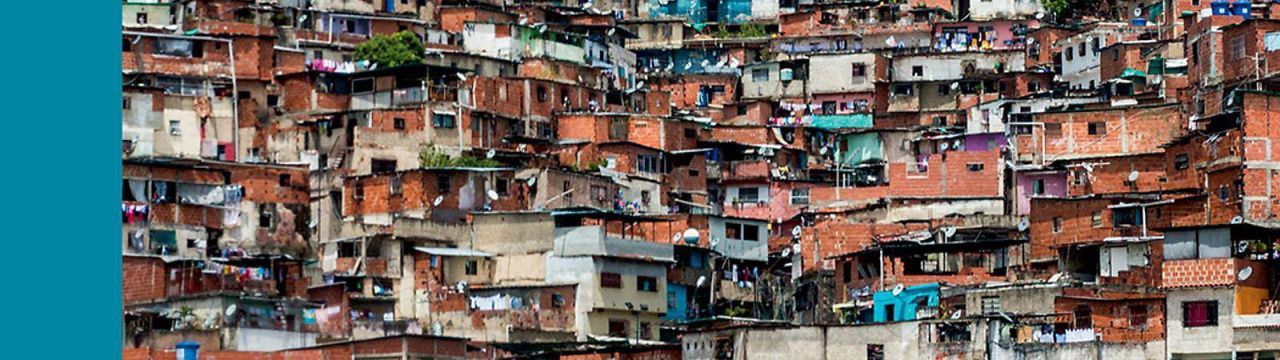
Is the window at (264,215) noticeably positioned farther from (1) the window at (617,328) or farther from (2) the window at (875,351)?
(2) the window at (875,351)

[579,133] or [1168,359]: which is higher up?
[579,133]

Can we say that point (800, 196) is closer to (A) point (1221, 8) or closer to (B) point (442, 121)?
(B) point (442, 121)

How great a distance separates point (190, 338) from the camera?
28938 millimetres

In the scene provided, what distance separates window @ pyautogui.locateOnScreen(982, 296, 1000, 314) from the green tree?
1672 centimetres

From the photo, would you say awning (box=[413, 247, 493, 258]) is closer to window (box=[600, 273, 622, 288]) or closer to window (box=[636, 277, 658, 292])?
window (box=[600, 273, 622, 288])

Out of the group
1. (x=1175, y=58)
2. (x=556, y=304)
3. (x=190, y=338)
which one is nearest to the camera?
(x=190, y=338)

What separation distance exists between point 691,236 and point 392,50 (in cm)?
1034

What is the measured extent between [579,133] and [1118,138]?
32.0ft

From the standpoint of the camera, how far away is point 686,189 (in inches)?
1585

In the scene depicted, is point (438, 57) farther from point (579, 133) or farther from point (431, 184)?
point (431, 184)

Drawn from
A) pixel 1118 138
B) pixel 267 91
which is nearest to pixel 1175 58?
pixel 1118 138

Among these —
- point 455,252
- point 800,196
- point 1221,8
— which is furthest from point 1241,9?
point 455,252

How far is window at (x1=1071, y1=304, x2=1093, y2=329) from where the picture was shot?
26591mm

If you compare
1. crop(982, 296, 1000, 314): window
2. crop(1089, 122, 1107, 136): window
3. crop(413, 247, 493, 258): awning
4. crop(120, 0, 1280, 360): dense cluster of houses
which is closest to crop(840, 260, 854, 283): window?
crop(120, 0, 1280, 360): dense cluster of houses
